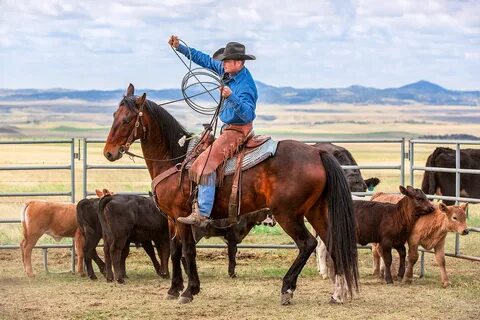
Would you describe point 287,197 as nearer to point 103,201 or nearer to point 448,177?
point 103,201

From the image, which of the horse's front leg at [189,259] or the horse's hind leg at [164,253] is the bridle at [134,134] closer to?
the horse's front leg at [189,259]

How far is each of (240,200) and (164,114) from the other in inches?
50.4

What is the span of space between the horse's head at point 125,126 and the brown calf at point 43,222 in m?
2.31

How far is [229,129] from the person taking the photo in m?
9.09

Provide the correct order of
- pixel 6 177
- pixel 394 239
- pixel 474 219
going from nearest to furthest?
pixel 394 239, pixel 474 219, pixel 6 177

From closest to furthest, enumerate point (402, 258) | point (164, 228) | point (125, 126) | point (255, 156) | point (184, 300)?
point (255, 156) → point (184, 300) → point (125, 126) → point (402, 258) → point (164, 228)

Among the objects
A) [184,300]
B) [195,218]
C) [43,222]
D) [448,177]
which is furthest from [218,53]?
[448,177]

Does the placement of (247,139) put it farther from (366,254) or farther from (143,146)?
(366,254)

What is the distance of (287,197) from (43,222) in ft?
12.5

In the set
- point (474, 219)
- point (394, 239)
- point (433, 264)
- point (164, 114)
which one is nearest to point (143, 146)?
point (164, 114)

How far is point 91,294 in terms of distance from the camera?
33.0 ft

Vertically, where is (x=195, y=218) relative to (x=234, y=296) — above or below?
above

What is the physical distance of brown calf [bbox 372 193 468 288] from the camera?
10.5 metres

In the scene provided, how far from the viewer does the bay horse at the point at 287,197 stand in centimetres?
881
